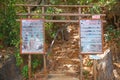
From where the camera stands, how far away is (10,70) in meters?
9.12

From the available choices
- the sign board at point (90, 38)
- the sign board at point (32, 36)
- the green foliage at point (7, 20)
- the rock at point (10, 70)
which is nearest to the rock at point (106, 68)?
the sign board at point (90, 38)

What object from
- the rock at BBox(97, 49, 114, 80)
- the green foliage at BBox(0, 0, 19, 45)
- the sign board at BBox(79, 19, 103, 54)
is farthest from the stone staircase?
the green foliage at BBox(0, 0, 19, 45)

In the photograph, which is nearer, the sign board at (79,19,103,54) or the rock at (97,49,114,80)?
the rock at (97,49,114,80)

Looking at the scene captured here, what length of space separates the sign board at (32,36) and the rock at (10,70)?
62 centimetres

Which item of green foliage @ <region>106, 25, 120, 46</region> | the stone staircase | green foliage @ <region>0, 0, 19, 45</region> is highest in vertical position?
green foliage @ <region>0, 0, 19, 45</region>

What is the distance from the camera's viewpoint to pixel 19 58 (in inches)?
364

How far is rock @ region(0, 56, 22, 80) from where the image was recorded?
8.77 m

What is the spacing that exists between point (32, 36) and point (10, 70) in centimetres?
129

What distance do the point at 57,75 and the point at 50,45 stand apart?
2461 mm

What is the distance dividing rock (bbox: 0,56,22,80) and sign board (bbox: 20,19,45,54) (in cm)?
62

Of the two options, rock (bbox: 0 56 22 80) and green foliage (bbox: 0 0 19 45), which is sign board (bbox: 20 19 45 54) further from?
green foliage (bbox: 0 0 19 45)

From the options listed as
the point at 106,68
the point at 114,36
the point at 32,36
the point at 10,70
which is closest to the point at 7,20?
the point at 32,36

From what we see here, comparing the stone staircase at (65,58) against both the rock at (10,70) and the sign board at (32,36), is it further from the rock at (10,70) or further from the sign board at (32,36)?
the sign board at (32,36)

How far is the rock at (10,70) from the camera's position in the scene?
8.77 m
